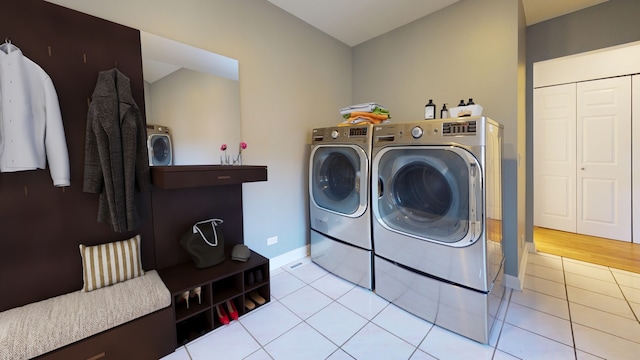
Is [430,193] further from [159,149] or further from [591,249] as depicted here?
[591,249]

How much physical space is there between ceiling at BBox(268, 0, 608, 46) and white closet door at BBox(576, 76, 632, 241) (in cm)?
149

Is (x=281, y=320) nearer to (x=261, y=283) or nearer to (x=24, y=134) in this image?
(x=261, y=283)

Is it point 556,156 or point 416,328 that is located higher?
point 556,156

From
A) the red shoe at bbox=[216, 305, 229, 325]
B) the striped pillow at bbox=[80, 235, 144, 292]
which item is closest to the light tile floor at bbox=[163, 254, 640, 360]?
the red shoe at bbox=[216, 305, 229, 325]

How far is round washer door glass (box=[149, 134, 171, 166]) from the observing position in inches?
67.9

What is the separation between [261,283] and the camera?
6.36ft

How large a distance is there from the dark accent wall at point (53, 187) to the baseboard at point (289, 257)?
1.37 metres

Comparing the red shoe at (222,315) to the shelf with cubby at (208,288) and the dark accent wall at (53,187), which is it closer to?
the shelf with cubby at (208,288)

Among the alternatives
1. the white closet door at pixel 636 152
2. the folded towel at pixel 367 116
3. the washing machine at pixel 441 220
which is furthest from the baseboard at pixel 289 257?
the white closet door at pixel 636 152

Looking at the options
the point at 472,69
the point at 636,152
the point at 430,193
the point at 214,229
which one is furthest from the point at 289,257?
the point at 636,152

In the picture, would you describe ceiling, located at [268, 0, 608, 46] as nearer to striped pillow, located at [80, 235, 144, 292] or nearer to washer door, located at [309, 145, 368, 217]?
washer door, located at [309, 145, 368, 217]

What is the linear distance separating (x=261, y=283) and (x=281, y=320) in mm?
313

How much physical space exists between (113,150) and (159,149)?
307 mm

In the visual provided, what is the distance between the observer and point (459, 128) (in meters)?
1.50
